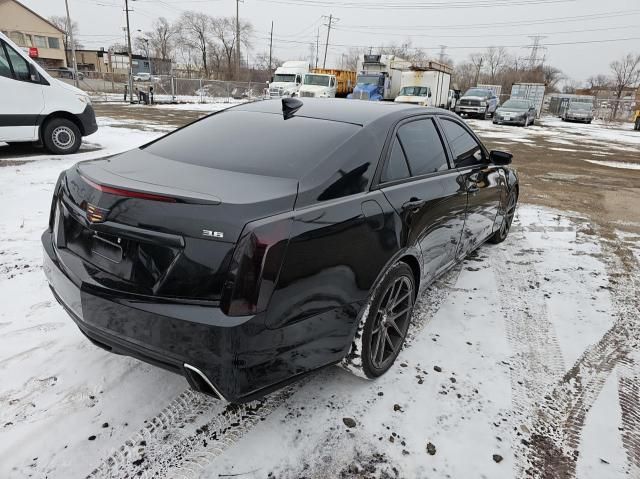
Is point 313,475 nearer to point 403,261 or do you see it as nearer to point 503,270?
point 403,261

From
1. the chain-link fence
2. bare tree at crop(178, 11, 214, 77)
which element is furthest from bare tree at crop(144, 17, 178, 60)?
the chain-link fence

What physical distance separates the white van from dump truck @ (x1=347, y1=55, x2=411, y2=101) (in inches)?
879

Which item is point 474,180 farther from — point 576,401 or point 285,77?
point 285,77

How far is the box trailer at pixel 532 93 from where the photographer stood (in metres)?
36.5

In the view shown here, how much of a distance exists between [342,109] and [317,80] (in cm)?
2726

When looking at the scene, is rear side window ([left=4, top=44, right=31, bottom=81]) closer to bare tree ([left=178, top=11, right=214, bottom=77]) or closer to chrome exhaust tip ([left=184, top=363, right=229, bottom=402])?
chrome exhaust tip ([left=184, top=363, right=229, bottom=402])

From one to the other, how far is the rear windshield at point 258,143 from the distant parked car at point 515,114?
2508 cm

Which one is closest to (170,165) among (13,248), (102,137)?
(13,248)

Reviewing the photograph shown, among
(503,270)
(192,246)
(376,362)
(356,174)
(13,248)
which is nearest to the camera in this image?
(192,246)

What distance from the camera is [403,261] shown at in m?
2.60

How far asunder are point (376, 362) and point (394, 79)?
33.1 m

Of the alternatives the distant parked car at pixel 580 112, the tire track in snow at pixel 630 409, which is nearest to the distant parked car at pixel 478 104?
the distant parked car at pixel 580 112

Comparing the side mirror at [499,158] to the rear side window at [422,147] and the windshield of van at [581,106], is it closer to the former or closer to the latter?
the rear side window at [422,147]

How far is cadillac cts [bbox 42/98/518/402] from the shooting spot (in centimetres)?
174
